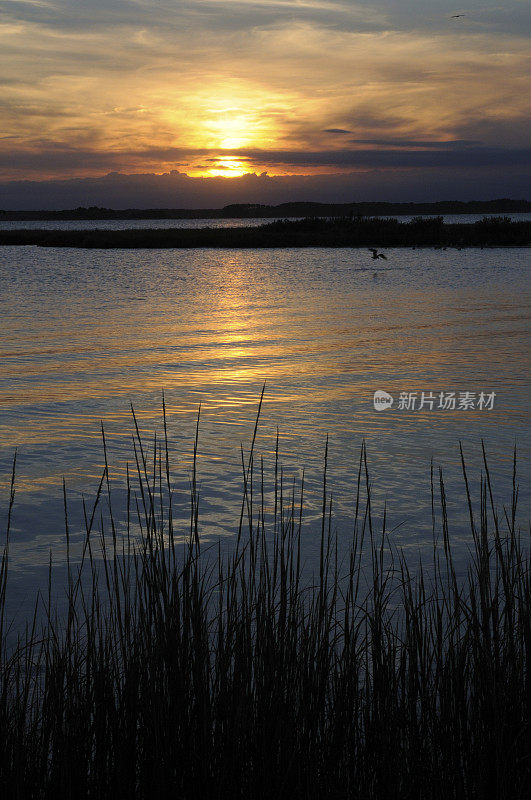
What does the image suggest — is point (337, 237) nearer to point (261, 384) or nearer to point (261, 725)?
point (261, 384)

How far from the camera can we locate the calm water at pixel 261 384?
16.9 ft

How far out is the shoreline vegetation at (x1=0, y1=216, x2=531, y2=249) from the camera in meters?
38.2

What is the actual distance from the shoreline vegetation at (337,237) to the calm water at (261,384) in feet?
63.6

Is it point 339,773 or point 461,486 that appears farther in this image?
point 461,486

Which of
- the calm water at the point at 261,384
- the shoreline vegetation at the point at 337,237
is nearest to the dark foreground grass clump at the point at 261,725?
the calm water at the point at 261,384

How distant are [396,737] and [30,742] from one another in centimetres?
90

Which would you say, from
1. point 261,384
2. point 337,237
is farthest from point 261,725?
point 337,237

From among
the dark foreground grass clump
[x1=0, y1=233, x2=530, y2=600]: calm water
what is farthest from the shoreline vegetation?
the dark foreground grass clump

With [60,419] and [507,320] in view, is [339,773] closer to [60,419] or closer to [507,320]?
[60,419]

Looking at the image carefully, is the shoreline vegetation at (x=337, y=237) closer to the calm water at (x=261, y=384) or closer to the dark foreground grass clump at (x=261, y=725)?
the calm water at (x=261, y=384)

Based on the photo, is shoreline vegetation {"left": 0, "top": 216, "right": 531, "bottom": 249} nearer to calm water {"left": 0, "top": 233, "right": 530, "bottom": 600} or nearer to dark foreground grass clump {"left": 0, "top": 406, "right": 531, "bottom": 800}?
calm water {"left": 0, "top": 233, "right": 530, "bottom": 600}

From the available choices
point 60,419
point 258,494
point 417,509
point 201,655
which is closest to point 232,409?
point 60,419

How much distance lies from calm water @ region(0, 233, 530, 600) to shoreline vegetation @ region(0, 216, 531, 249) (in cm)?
1940

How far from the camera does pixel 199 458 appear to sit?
5.74 m
